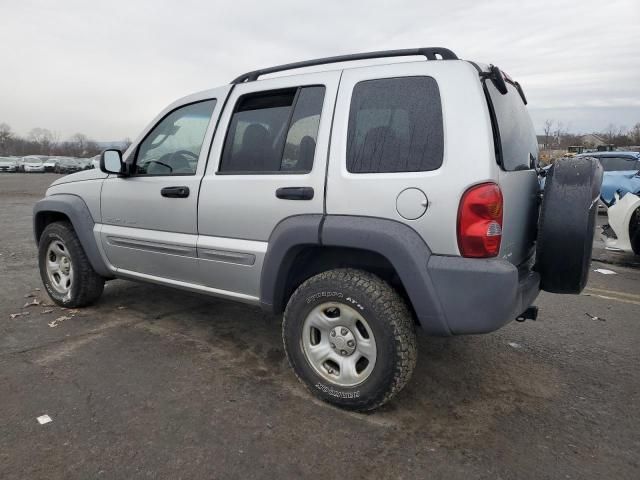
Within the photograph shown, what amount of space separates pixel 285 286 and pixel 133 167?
1751mm

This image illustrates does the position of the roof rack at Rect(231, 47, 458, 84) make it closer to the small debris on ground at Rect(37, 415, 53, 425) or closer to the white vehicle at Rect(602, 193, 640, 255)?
the small debris on ground at Rect(37, 415, 53, 425)

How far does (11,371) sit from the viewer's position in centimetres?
322

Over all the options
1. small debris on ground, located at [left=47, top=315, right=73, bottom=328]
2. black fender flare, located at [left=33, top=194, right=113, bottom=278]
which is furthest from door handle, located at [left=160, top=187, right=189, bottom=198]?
small debris on ground, located at [left=47, top=315, right=73, bottom=328]

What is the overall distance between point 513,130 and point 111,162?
2.92 metres

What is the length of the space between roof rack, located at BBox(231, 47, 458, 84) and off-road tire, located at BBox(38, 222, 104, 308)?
2141 millimetres

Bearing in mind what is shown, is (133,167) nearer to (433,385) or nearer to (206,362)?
(206,362)

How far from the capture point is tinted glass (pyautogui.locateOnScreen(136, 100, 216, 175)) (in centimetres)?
354

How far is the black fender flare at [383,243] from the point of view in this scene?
250cm

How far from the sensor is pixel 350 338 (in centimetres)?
277

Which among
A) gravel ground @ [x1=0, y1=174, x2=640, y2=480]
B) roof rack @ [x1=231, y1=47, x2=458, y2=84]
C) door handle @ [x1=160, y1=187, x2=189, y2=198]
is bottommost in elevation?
gravel ground @ [x1=0, y1=174, x2=640, y2=480]

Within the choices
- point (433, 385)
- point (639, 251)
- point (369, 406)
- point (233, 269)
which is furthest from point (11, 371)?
point (639, 251)

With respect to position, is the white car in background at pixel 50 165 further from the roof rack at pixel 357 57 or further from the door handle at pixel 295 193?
the door handle at pixel 295 193

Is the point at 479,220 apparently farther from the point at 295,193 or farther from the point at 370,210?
the point at 295,193

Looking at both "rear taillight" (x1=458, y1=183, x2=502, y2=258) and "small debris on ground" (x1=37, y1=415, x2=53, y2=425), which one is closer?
"rear taillight" (x1=458, y1=183, x2=502, y2=258)
